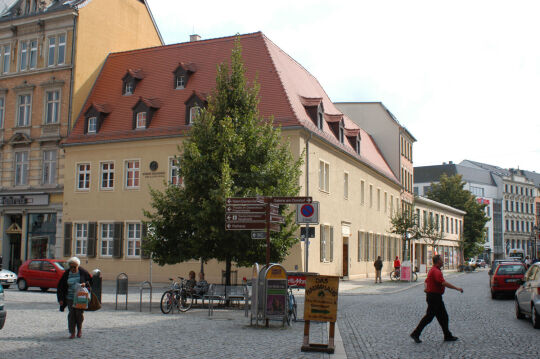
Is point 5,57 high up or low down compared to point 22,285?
up

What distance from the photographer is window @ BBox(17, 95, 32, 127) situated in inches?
1486

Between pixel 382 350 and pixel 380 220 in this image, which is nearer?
pixel 382 350

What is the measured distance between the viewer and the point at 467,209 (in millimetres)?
82938

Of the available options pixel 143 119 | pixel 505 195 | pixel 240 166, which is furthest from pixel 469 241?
pixel 240 166

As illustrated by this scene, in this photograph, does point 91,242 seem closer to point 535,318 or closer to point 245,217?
point 245,217

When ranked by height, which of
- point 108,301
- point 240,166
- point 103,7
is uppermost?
point 103,7

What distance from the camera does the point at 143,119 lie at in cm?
3462

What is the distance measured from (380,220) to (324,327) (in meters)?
33.3

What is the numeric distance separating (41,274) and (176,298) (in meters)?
12.1

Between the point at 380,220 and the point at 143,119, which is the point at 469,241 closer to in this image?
the point at 380,220

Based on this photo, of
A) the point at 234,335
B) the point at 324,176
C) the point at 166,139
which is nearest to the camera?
the point at 234,335

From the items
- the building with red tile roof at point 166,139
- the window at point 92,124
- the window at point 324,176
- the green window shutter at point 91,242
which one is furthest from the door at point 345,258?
the window at point 92,124

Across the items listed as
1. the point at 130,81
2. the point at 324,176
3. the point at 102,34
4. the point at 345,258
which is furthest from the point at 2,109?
the point at 345,258

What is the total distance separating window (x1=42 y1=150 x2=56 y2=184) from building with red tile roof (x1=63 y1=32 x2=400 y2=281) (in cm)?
114
